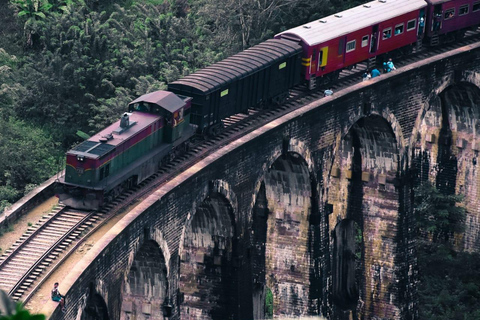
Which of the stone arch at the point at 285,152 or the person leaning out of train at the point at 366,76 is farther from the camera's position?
the person leaning out of train at the point at 366,76

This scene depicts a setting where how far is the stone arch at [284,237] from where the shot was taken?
41656 millimetres

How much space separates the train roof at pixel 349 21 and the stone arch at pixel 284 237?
18.7 ft

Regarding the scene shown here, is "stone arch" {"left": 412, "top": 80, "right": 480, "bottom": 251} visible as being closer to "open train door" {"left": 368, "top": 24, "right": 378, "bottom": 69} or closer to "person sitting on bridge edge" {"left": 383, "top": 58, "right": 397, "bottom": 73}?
"person sitting on bridge edge" {"left": 383, "top": 58, "right": 397, "bottom": 73}

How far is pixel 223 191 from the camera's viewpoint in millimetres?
36375

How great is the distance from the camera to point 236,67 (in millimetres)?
40031

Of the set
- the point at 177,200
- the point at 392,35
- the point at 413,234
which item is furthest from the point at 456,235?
the point at 177,200

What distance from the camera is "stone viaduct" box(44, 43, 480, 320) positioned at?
3307 centimetres

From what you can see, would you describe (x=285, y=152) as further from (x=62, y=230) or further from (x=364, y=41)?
(x=62, y=230)

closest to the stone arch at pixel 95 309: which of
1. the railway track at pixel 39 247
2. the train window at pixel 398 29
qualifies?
the railway track at pixel 39 247

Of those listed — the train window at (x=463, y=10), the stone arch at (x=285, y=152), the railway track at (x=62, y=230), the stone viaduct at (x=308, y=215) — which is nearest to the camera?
the railway track at (x=62, y=230)

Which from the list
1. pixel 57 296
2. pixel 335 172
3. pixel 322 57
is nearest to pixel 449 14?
pixel 322 57

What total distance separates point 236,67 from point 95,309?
45.0ft

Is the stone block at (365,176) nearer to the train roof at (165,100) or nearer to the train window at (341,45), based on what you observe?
the train window at (341,45)

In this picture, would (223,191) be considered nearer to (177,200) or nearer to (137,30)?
(177,200)
